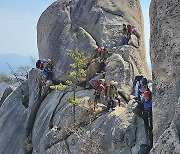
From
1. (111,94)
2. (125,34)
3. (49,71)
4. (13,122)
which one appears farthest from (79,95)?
(13,122)

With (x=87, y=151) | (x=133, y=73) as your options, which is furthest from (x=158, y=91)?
(x=133, y=73)

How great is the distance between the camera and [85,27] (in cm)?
3259

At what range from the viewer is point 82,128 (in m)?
22.2

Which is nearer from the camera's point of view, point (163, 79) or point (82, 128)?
point (163, 79)

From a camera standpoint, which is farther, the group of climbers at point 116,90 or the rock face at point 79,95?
the rock face at point 79,95

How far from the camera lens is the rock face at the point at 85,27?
100 feet

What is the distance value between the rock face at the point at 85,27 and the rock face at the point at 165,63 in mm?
13775

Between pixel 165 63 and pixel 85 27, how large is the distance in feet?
61.8

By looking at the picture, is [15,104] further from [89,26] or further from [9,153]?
[89,26]

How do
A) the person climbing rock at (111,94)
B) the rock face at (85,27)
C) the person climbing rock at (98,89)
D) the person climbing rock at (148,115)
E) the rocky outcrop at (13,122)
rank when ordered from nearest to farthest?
the person climbing rock at (148,115)
the person climbing rock at (111,94)
the person climbing rock at (98,89)
the rocky outcrop at (13,122)
the rock face at (85,27)

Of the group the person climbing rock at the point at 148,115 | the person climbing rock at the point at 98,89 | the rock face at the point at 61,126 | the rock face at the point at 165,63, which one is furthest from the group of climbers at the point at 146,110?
the person climbing rock at the point at 98,89

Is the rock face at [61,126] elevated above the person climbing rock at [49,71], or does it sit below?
below

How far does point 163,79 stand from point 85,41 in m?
17.1

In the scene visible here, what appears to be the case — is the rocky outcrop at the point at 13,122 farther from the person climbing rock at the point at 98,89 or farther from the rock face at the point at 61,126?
the person climbing rock at the point at 98,89
